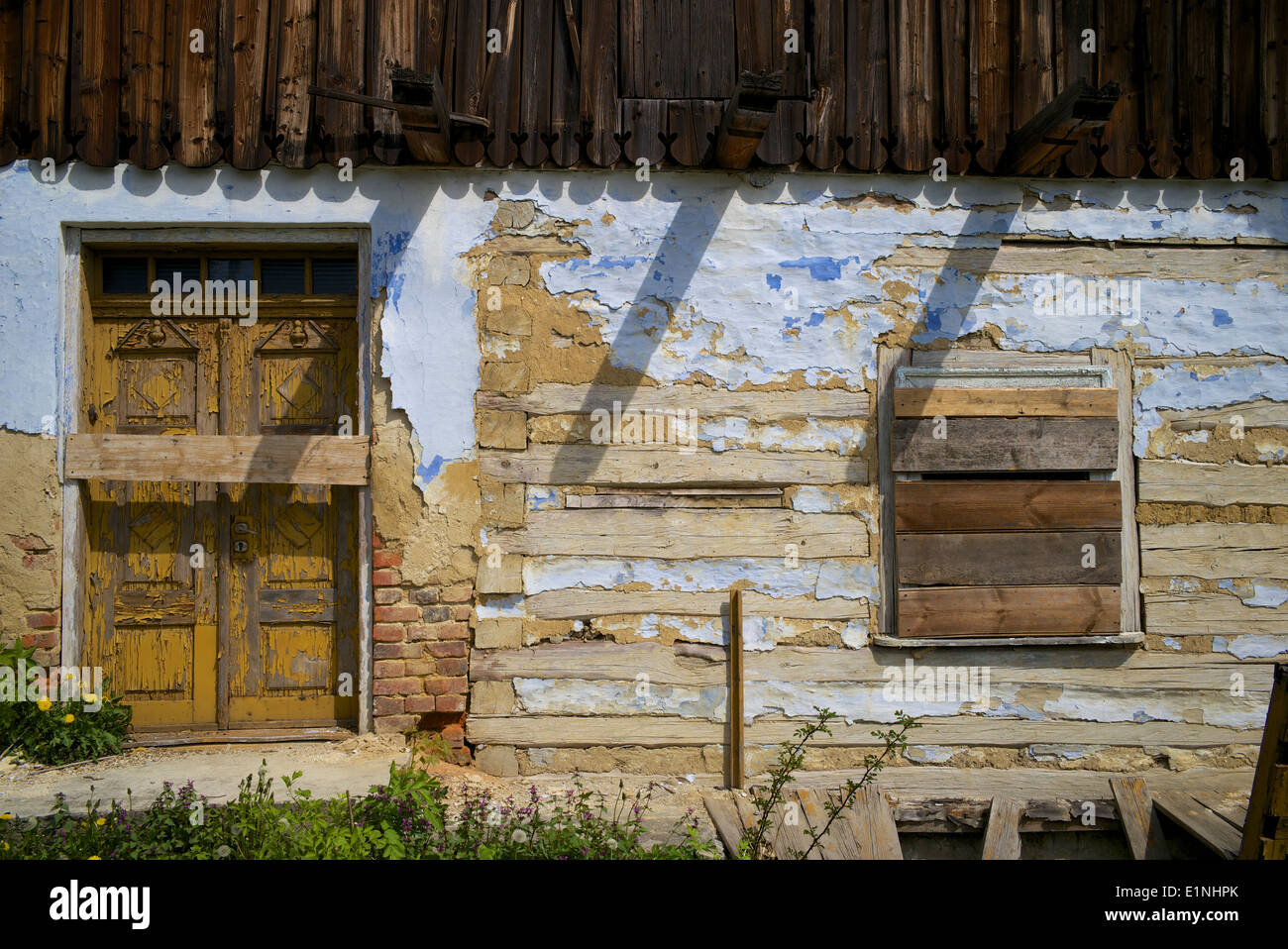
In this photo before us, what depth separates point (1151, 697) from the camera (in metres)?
4.53

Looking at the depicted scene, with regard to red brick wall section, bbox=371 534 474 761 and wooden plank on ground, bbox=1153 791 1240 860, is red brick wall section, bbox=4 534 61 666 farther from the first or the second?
wooden plank on ground, bbox=1153 791 1240 860

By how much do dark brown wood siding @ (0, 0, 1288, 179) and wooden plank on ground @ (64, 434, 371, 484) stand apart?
1475mm

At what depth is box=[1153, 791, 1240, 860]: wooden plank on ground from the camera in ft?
12.6

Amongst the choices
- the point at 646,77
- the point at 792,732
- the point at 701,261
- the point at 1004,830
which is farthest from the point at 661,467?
the point at 1004,830

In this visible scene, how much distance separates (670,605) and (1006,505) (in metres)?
1.90

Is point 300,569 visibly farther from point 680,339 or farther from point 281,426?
point 680,339

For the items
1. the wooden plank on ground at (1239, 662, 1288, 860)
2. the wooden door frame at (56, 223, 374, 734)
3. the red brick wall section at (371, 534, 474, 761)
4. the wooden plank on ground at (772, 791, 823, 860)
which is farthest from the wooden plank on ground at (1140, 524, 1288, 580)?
the wooden door frame at (56, 223, 374, 734)

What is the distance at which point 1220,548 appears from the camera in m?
4.57

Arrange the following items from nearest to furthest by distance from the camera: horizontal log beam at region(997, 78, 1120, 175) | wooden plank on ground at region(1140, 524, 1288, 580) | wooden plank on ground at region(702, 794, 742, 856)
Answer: wooden plank on ground at region(702, 794, 742, 856)
horizontal log beam at region(997, 78, 1120, 175)
wooden plank on ground at region(1140, 524, 1288, 580)

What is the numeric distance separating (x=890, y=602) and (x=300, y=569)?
128 inches

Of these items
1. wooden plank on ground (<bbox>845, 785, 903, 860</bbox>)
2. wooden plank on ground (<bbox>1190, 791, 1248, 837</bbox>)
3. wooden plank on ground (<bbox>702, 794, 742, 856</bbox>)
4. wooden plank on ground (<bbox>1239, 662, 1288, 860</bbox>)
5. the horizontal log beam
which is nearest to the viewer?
wooden plank on ground (<bbox>1239, 662, 1288, 860</bbox>)
